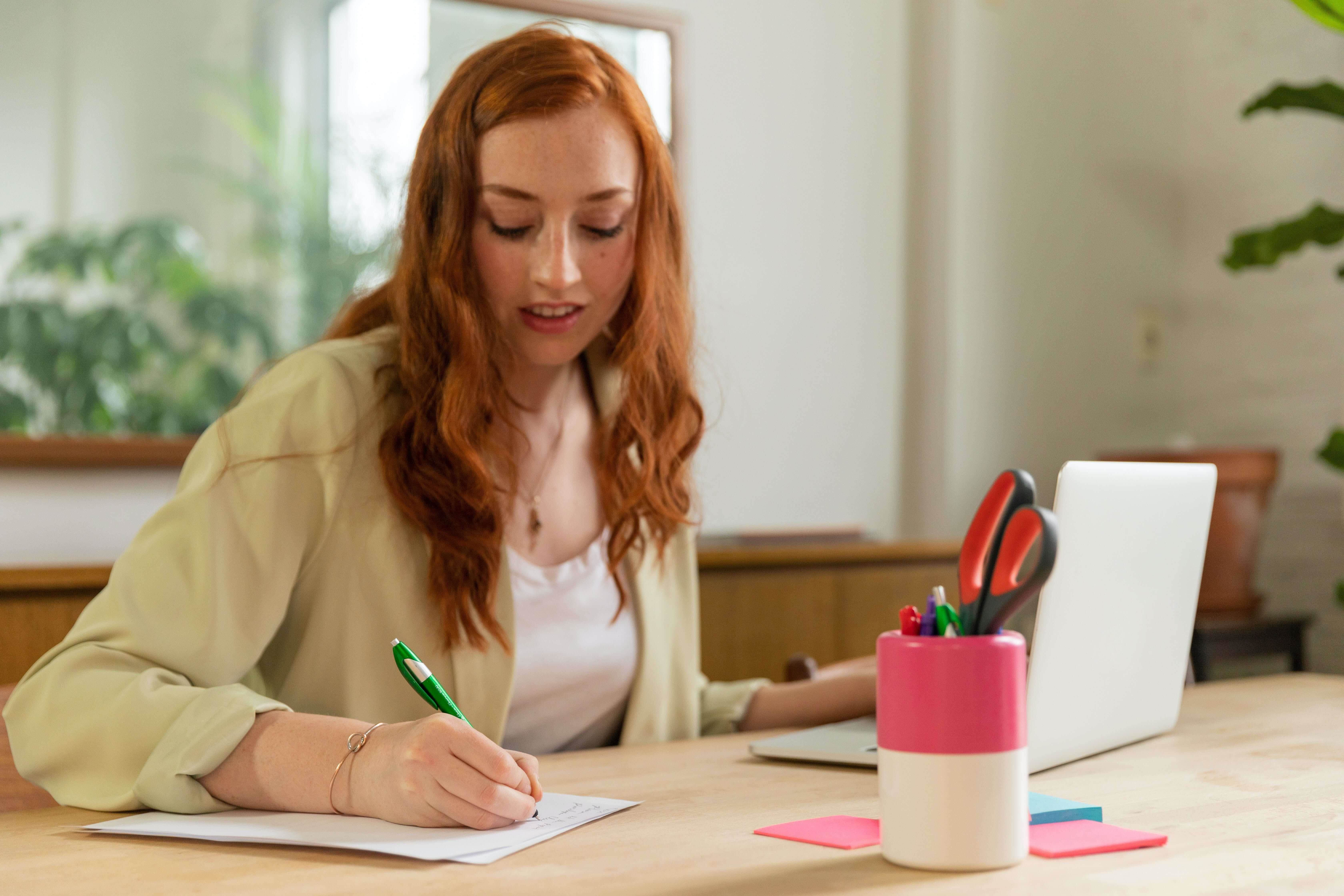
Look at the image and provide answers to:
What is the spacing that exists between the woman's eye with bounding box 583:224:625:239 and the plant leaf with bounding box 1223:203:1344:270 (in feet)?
5.96

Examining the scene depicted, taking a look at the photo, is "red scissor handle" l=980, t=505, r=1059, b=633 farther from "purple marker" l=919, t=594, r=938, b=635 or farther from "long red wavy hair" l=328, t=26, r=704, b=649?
"long red wavy hair" l=328, t=26, r=704, b=649

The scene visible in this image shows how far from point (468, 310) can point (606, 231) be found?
0.55 feet

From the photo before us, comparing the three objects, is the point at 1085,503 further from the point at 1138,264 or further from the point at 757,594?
the point at 1138,264

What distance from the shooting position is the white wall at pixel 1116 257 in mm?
3074

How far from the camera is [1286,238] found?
2.62m

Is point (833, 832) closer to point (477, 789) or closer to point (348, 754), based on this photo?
point (477, 789)

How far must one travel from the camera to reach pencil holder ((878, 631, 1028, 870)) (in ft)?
2.27

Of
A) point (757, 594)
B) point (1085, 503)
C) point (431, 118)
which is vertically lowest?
point (757, 594)

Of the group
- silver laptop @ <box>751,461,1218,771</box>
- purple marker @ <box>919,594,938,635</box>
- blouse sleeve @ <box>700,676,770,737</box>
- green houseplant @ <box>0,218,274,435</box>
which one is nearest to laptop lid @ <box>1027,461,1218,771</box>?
silver laptop @ <box>751,461,1218,771</box>

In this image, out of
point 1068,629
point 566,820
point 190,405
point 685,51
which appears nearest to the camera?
point 566,820

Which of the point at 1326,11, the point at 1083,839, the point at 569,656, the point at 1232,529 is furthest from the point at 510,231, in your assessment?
the point at 1232,529

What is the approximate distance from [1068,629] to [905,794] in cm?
31

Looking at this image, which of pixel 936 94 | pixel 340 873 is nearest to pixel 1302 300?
pixel 936 94

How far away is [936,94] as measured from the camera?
310cm
